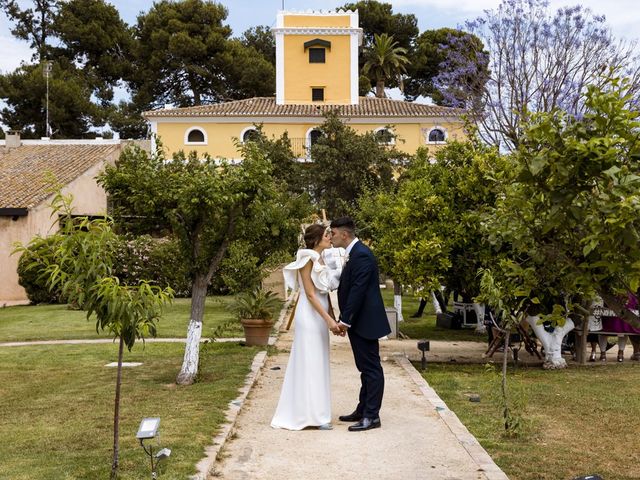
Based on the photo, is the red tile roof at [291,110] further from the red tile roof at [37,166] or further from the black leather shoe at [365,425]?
the black leather shoe at [365,425]

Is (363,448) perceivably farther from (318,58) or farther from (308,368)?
(318,58)

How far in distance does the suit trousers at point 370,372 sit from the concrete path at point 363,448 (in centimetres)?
24

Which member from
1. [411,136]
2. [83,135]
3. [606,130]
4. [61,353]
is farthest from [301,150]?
[606,130]

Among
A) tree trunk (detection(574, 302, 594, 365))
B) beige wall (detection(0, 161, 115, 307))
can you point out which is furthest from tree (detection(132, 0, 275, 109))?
tree trunk (detection(574, 302, 594, 365))

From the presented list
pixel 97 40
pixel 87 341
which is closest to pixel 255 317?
pixel 87 341

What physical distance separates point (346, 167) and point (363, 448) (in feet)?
96.0

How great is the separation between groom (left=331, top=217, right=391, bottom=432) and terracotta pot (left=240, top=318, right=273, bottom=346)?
6478mm

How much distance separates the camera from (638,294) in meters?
6.48

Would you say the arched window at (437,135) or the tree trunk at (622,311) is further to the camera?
the arched window at (437,135)

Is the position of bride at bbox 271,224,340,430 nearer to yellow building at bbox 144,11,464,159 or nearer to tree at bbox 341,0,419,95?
yellow building at bbox 144,11,464,159

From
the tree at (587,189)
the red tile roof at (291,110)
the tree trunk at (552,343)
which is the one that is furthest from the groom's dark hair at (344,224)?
the red tile roof at (291,110)

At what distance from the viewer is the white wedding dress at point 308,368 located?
8328mm

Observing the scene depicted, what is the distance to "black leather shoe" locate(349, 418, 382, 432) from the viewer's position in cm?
825

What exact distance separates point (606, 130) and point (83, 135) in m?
49.3
